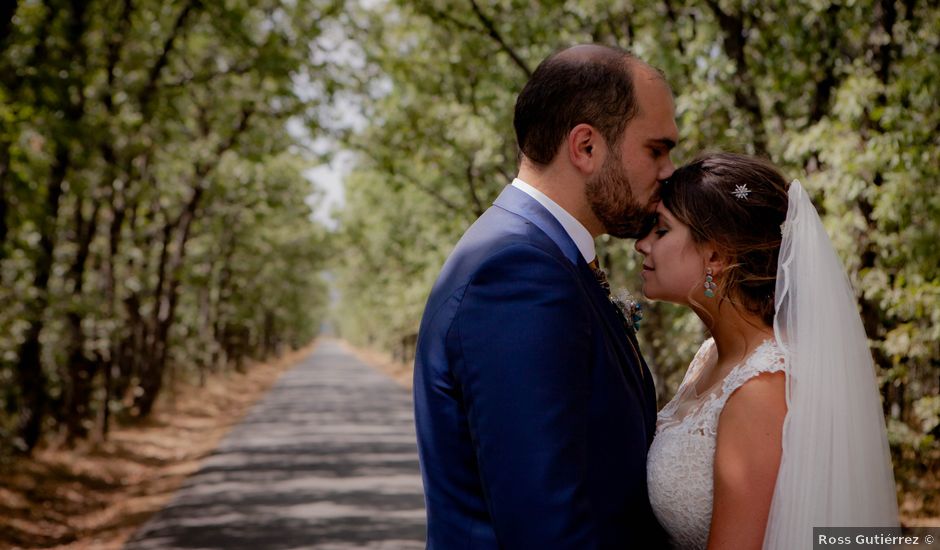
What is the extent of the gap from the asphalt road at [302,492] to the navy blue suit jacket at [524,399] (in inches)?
278

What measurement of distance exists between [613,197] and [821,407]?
1.03 m

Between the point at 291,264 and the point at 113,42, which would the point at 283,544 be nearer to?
the point at 113,42

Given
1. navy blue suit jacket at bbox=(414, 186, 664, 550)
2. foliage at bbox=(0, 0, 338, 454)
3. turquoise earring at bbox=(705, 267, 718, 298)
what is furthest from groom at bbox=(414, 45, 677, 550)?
foliage at bbox=(0, 0, 338, 454)

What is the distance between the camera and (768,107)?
11.7 meters

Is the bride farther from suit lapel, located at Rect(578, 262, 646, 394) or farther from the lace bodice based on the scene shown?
suit lapel, located at Rect(578, 262, 646, 394)

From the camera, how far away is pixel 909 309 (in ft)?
23.2

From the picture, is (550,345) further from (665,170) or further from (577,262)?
(665,170)

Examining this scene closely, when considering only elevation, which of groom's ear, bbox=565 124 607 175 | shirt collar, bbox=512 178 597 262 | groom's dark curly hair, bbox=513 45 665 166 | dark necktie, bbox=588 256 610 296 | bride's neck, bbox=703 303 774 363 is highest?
groom's dark curly hair, bbox=513 45 665 166

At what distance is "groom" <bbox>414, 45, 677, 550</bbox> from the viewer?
6.55 feet

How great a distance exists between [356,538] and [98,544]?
114 inches

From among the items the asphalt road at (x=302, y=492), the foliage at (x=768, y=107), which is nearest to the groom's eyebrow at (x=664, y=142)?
the foliage at (x=768, y=107)

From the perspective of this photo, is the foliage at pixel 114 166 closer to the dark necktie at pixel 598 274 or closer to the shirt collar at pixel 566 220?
the shirt collar at pixel 566 220

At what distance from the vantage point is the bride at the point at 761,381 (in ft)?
8.48

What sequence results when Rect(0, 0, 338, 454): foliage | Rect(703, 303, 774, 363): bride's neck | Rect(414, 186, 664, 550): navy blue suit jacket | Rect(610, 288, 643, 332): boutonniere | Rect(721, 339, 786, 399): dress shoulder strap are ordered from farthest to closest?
Rect(0, 0, 338, 454): foliage
Rect(703, 303, 774, 363): bride's neck
Rect(610, 288, 643, 332): boutonniere
Rect(721, 339, 786, 399): dress shoulder strap
Rect(414, 186, 664, 550): navy blue suit jacket
